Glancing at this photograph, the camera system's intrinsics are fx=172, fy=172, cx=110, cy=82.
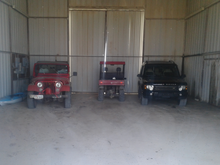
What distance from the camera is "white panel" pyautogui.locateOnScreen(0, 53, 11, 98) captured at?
7566 millimetres

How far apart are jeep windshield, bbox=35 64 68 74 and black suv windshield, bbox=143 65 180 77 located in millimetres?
3550

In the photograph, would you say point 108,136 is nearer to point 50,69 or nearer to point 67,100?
point 67,100

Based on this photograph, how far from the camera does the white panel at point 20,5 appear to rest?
8.32 m

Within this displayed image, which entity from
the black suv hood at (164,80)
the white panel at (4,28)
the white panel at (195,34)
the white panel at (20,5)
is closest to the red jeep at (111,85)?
the black suv hood at (164,80)

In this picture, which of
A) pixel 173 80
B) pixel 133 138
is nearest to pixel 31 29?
pixel 173 80

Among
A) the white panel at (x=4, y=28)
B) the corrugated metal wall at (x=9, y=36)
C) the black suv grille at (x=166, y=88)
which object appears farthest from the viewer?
the corrugated metal wall at (x=9, y=36)

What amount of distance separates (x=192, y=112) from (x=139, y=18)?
6.42 meters

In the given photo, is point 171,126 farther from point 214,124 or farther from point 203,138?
point 214,124

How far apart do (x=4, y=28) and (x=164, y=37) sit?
8.42m

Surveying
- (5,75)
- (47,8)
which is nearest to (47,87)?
(5,75)

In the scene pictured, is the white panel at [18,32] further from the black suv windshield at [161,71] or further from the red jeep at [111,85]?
the black suv windshield at [161,71]

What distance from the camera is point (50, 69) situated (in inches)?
282

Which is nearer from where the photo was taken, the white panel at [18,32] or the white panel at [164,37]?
the white panel at [18,32]

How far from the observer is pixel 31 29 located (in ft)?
33.3
